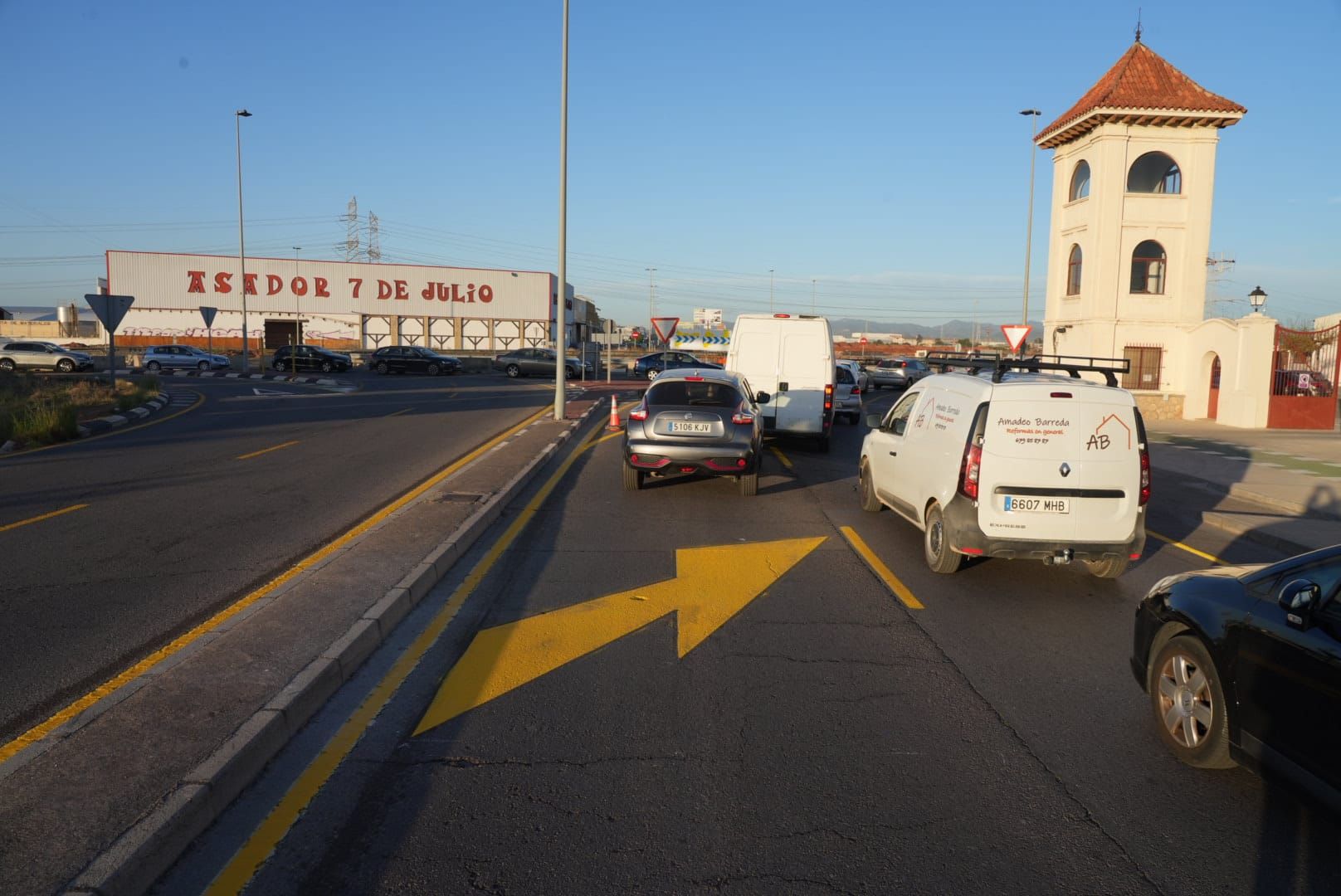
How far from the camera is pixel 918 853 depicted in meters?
3.87

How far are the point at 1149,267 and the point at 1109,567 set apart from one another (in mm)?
25941

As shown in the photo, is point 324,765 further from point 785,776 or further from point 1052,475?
point 1052,475

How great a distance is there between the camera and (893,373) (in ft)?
150

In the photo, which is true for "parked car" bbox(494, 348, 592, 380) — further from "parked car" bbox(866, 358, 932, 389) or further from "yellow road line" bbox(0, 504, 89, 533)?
"yellow road line" bbox(0, 504, 89, 533)

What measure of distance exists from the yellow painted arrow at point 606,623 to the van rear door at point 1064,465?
214 centimetres

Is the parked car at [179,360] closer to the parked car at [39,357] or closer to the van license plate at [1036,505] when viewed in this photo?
the parked car at [39,357]

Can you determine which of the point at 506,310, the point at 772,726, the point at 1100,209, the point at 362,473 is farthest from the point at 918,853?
the point at 506,310

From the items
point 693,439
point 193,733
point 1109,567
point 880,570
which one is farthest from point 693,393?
point 193,733

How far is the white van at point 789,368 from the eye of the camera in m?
18.0

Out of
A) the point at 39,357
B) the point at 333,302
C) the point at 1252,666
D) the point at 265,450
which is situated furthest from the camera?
the point at 333,302

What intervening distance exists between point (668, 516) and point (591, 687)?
18.8ft

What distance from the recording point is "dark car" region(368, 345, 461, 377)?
50.5 m

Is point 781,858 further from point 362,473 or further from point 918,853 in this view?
point 362,473

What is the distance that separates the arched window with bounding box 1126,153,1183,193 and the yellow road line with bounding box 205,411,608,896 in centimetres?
2980
